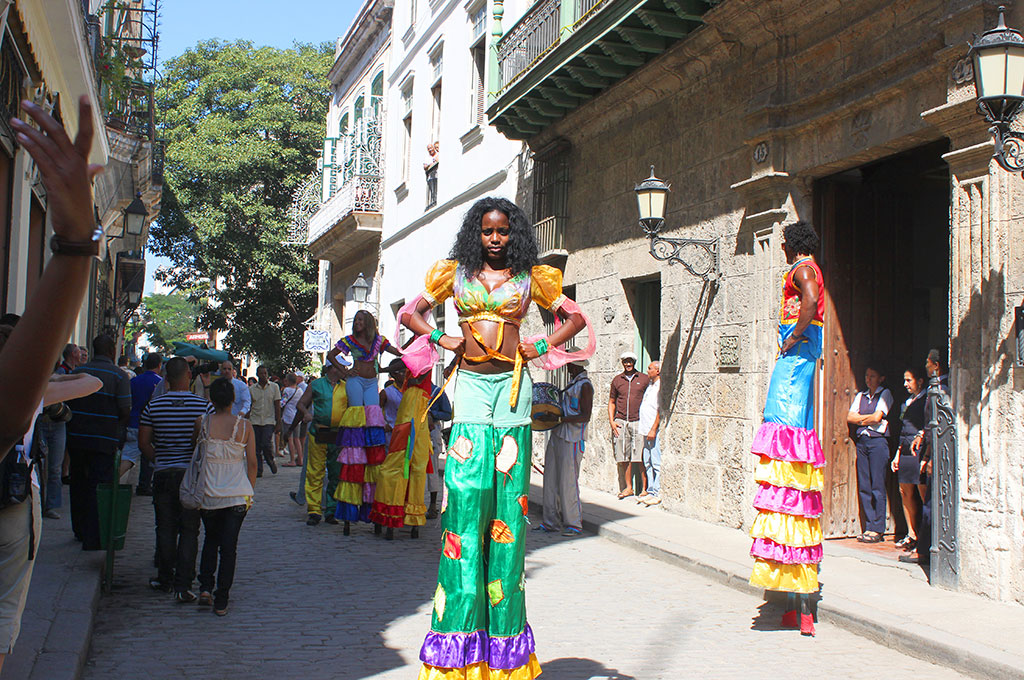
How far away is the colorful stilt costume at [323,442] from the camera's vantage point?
31.5 ft

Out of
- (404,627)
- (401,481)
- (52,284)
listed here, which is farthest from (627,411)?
(52,284)

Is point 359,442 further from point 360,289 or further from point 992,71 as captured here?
point 360,289

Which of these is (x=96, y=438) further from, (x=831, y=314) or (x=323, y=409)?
(x=831, y=314)

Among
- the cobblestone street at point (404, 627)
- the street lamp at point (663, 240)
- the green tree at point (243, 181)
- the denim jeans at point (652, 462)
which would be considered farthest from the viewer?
the green tree at point (243, 181)

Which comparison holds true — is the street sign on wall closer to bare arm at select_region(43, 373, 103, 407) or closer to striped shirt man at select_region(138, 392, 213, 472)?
striped shirt man at select_region(138, 392, 213, 472)

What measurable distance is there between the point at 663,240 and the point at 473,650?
736 centimetres

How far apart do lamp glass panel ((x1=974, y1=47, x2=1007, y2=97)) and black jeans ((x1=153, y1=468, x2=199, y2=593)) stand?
5418mm

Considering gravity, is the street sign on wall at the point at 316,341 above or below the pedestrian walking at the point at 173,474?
above

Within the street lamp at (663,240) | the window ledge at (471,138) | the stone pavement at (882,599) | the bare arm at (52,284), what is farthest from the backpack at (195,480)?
the window ledge at (471,138)

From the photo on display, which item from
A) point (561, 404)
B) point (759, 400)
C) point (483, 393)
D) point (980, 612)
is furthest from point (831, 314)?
point (483, 393)

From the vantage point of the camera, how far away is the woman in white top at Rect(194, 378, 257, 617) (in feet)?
19.7

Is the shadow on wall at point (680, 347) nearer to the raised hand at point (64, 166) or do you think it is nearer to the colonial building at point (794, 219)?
the colonial building at point (794, 219)

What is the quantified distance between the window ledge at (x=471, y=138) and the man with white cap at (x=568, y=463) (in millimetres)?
8963

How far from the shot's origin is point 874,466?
29.7 feet
